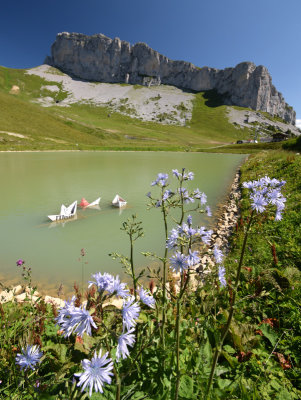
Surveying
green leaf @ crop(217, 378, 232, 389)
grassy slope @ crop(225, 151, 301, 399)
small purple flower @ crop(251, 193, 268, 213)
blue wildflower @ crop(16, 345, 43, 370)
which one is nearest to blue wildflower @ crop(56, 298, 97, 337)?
blue wildflower @ crop(16, 345, 43, 370)

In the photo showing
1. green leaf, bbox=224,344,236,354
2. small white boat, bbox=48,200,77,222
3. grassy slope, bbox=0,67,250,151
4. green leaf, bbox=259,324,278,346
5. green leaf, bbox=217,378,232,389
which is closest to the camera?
green leaf, bbox=217,378,232,389

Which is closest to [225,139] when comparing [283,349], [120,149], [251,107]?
[251,107]

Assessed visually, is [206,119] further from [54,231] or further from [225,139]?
[54,231]

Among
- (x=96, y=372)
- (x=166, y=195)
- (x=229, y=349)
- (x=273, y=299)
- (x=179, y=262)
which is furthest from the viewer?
(x=273, y=299)

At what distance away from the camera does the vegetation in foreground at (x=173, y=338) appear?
135 cm

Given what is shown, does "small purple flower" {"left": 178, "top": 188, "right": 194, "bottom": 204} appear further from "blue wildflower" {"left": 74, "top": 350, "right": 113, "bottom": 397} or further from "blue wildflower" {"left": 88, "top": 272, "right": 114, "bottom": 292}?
"blue wildflower" {"left": 74, "top": 350, "right": 113, "bottom": 397}

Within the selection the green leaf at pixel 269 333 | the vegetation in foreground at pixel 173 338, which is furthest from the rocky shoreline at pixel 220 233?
the green leaf at pixel 269 333

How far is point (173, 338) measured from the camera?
8.75 feet

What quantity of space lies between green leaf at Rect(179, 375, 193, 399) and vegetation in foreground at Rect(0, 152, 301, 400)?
1 cm

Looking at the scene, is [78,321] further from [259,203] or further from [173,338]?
[173,338]

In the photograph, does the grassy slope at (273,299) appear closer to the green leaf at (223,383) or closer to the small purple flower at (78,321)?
the green leaf at (223,383)

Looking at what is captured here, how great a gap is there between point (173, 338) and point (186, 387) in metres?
0.57

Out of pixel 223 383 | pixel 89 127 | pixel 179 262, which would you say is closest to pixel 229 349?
pixel 223 383

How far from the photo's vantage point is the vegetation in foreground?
135cm
